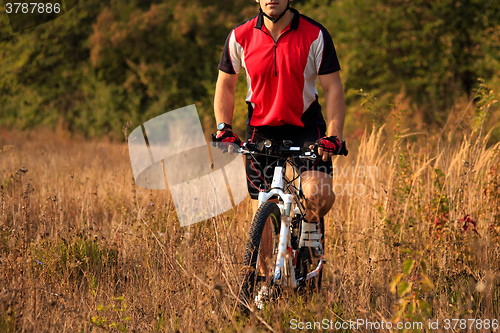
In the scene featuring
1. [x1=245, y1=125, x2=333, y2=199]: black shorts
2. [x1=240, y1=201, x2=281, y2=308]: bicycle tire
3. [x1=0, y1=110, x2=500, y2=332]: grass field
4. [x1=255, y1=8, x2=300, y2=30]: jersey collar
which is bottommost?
[x1=0, y1=110, x2=500, y2=332]: grass field

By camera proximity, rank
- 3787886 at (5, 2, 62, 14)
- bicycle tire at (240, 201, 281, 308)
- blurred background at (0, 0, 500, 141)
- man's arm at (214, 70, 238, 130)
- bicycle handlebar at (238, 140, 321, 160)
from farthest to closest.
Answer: blurred background at (0, 0, 500, 141) < 3787886 at (5, 2, 62, 14) < man's arm at (214, 70, 238, 130) < bicycle handlebar at (238, 140, 321, 160) < bicycle tire at (240, 201, 281, 308)

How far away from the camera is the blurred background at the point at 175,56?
1384 cm

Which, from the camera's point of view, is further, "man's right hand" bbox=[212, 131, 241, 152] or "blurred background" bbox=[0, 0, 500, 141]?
"blurred background" bbox=[0, 0, 500, 141]

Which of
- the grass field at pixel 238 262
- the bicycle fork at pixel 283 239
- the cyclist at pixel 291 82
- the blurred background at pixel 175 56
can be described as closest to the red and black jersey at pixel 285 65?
the cyclist at pixel 291 82

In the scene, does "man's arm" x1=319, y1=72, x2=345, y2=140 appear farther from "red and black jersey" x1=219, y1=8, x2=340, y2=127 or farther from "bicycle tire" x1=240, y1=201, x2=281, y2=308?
"bicycle tire" x1=240, y1=201, x2=281, y2=308

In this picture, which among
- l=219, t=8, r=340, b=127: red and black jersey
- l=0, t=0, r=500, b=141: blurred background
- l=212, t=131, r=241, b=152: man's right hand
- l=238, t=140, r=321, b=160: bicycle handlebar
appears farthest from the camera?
l=0, t=0, r=500, b=141: blurred background

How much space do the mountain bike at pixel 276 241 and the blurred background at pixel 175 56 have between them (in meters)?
10.5

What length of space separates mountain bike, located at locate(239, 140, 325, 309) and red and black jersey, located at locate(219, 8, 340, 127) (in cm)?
38

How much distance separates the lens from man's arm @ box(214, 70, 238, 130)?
3.64 m

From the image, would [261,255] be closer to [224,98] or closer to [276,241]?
[276,241]

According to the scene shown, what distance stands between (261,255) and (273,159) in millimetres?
799

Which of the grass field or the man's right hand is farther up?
the man's right hand

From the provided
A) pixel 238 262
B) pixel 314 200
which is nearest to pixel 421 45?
pixel 238 262

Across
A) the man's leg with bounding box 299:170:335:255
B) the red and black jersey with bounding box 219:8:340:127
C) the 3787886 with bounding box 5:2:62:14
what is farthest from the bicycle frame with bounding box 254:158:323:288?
the 3787886 with bounding box 5:2:62:14
